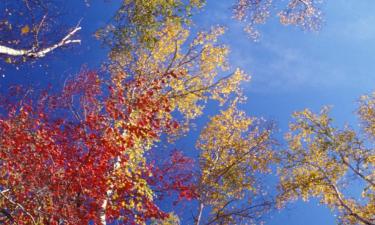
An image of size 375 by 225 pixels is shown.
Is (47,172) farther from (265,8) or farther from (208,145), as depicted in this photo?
(208,145)

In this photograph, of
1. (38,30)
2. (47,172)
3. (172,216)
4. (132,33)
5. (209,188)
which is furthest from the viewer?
(172,216)

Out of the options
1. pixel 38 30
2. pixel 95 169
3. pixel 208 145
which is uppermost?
pixel 208 145

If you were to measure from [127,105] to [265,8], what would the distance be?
23.9ft

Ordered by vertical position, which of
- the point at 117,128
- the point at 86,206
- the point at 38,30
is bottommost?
the point at 86,206

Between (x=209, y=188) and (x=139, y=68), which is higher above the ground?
(x=139, y=68)

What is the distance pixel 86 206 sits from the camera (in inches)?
525

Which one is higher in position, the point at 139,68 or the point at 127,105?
the point at 139,68

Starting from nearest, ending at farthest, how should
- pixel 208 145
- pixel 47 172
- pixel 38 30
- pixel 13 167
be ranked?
pixel 38 30 → pixel 47 172 → pixel 13 167 → pixel 208 145

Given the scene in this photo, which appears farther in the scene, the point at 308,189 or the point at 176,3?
the point at 308,189

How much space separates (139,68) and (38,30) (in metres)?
10.7

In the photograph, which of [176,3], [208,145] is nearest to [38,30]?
[176,3]

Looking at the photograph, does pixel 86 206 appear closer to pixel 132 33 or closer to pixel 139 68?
pixel 132 33

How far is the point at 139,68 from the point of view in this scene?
2108 centimetres

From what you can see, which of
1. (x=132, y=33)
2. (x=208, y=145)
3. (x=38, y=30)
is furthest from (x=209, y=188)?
(x=38, y=30)
